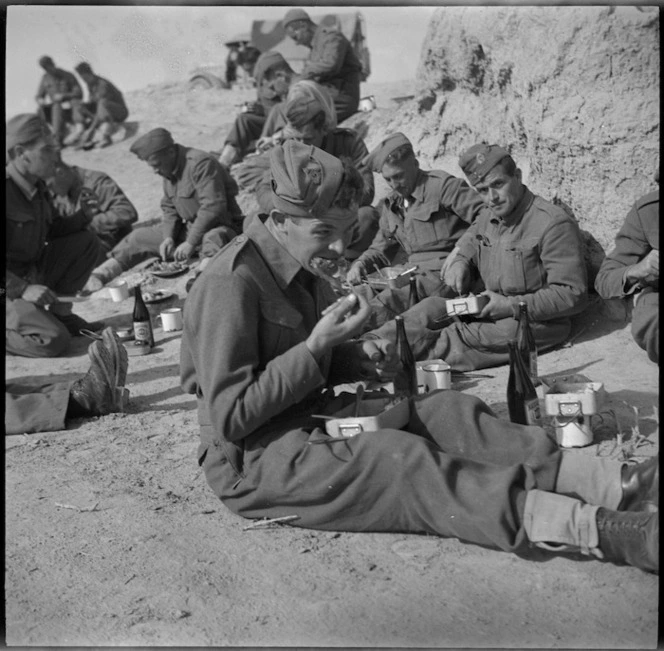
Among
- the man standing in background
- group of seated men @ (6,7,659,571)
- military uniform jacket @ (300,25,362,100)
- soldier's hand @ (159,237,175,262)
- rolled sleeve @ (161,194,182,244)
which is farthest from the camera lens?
the man standing in background

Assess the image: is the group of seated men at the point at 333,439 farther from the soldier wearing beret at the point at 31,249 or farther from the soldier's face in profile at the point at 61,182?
the soldier's face in profile at the point at 61,182

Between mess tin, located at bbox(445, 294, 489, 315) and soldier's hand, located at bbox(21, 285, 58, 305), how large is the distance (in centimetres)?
416

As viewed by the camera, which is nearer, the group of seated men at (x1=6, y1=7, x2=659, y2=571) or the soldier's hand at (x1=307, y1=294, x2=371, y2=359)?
the group of seated men at (x1=6, y1=7, x2=659, y2=571)

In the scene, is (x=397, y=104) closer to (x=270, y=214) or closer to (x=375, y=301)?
(x=375, y=301)

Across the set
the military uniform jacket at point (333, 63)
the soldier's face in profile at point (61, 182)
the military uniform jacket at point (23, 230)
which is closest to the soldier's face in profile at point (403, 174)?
the military uniform jacket at point (23, 230)

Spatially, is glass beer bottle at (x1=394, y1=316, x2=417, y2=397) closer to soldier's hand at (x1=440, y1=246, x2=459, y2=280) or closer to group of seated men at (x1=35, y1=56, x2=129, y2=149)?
soldier's hand at (x1=440, y1=246, x2=459, y2=280)

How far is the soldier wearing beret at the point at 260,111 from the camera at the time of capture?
15133 millimetres

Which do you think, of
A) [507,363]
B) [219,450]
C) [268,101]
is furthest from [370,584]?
[268,101]

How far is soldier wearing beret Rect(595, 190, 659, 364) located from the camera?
5.50m

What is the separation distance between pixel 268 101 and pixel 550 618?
13.7m

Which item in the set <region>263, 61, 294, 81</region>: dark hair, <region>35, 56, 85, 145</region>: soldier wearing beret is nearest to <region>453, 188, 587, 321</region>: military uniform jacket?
<region>263, 61, 294, 81</region>: dark hair

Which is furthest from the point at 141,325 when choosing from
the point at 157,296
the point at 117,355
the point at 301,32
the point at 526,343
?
the point at 301,32

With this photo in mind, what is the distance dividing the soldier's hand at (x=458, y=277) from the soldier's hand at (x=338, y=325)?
10.8 ft

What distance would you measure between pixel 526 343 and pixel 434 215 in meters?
2.31
